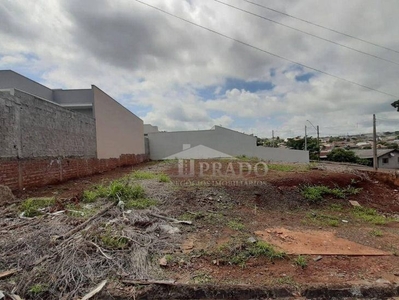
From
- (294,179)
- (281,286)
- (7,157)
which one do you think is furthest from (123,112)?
(281,286)

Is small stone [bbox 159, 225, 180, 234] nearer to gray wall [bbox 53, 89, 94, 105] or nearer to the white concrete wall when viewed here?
the white concrete wall

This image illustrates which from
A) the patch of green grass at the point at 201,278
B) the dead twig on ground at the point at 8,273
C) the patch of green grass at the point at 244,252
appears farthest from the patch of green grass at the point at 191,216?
the dead twig on ground at the point at 8,273

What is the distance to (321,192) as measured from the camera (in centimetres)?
593

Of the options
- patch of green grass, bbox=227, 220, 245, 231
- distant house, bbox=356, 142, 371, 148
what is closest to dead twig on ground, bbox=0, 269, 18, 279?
patch of green grass, bbox=227, 220, 245, 231

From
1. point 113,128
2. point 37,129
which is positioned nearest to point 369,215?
point 37,129

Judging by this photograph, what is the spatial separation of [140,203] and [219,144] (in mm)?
15107

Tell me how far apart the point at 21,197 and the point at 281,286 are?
5.19m

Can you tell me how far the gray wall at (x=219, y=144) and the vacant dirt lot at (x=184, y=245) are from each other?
13935 mm

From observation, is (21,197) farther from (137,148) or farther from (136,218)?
(137,148)

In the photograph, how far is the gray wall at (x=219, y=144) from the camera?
1917cm

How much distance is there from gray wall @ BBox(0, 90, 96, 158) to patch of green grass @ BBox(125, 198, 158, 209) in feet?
9.43

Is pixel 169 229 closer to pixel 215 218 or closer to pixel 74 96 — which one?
pixel 215 218

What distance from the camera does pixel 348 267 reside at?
2.62m

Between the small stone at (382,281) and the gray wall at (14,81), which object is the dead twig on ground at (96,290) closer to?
the small stone at (382,281)
